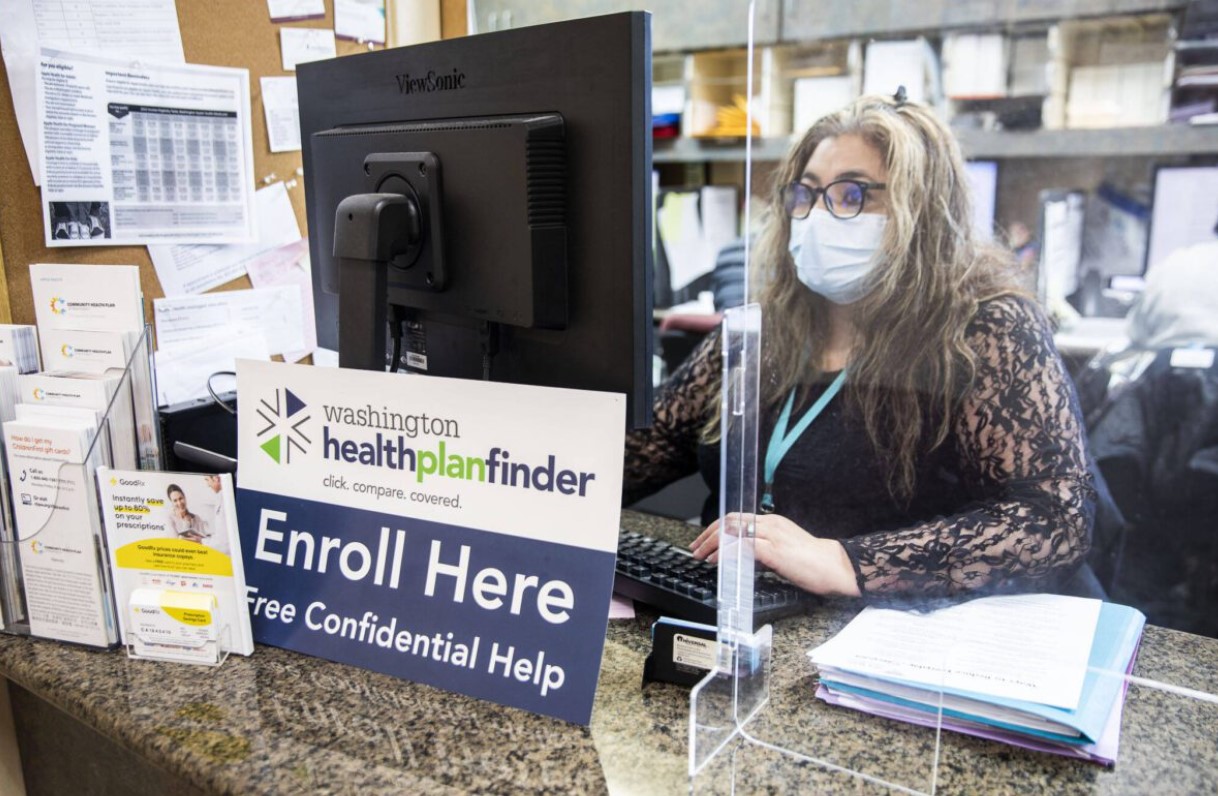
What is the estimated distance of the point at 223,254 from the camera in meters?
1.47

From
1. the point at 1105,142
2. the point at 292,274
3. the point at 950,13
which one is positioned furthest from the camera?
the point at 1105,142

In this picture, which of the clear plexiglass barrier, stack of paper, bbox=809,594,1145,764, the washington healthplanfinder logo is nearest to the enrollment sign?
the washington healthplanfinder logo

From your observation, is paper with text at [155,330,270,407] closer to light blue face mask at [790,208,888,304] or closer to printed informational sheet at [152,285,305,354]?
printed informational sheet at [152,285,305,354]

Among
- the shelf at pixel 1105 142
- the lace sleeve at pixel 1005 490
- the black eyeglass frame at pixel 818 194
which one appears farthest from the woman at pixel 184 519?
the shelf at pixel 1105 142

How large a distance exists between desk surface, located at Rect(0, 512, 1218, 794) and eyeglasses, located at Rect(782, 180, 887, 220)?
465 millimetres

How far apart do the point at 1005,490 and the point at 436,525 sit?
1.97 feet

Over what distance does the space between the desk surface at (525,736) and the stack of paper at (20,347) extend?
370 mm

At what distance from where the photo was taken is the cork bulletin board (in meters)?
1.21

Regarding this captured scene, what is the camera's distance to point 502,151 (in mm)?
909

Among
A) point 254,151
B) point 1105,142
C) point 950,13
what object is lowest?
point 254,151

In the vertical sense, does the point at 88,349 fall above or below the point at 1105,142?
below

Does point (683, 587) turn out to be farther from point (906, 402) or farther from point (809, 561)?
point (906, 402)

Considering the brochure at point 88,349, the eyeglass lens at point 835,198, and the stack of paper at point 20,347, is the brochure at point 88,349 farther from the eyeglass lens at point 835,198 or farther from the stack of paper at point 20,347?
the eyeglass lens at point 835,198

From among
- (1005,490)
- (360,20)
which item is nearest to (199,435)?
(360,20)
